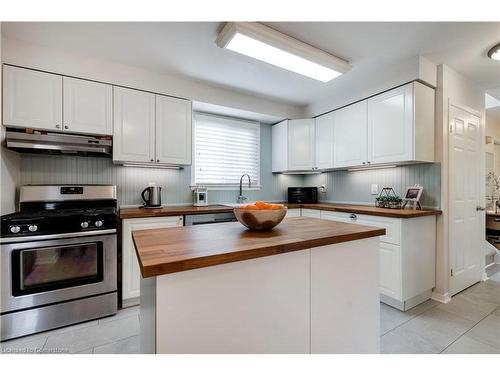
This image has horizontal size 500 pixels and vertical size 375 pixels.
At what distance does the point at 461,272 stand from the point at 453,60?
231 cm

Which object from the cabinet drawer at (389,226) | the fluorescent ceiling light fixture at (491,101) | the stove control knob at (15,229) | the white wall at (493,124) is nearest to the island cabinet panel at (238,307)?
the cabinet drawer at (389,226)

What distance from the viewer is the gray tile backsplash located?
253 centimetres

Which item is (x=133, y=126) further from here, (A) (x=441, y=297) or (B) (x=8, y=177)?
(A) (x=441, y=297)

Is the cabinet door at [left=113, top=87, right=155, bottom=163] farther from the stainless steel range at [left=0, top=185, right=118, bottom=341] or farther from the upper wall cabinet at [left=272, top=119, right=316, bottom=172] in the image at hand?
the upper wall cabinet at [left=272, top=119, right=316, bottom=172]

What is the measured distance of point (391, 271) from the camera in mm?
2281

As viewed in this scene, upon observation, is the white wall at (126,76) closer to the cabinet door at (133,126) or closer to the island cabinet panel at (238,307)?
the cabinet door at (133,126)

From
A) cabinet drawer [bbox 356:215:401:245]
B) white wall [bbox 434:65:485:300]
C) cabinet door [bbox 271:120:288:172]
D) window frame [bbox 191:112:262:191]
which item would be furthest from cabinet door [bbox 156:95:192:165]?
white wall [bbox 434:65:485:300]

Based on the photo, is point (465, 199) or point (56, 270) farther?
point (465, 199)

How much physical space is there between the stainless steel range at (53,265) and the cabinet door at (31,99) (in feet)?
2.03

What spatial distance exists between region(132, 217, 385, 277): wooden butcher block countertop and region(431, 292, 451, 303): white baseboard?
5.96 feet

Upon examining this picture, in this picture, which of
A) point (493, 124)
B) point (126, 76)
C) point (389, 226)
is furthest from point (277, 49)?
point (493, 124)

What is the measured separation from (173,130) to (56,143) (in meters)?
1.10
